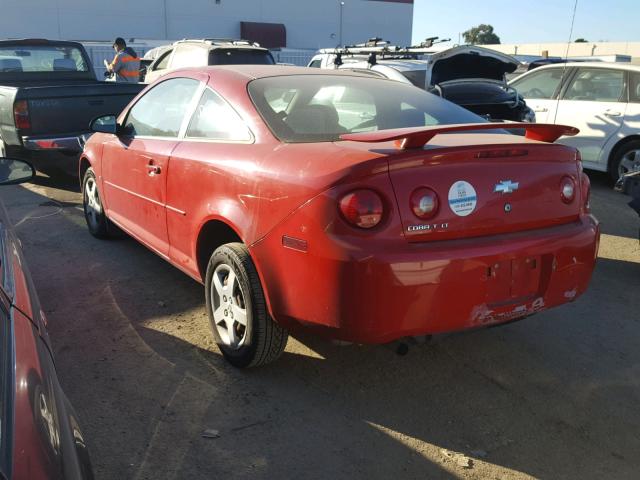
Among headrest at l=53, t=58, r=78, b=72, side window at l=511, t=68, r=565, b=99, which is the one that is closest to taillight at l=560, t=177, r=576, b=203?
side window at l=511, t=68, r=565, b=99

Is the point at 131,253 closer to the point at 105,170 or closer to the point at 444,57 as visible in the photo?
the point at 105,170

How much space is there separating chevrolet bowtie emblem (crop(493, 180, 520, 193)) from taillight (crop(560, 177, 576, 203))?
1.09 feet

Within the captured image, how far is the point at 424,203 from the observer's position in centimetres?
265

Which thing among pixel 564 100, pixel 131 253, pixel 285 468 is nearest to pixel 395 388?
pixel 285 468

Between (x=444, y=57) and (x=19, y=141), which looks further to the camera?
(x=444, y=57)

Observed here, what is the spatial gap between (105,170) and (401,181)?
320 centimetres

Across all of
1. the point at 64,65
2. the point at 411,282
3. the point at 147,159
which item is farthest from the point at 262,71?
the point at 64,65

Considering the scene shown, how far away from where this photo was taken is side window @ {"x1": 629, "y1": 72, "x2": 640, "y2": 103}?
770 cm

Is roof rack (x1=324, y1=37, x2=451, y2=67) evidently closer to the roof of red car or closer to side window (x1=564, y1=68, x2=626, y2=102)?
side window (x1=564, y1=68, x2=626, y2=102)

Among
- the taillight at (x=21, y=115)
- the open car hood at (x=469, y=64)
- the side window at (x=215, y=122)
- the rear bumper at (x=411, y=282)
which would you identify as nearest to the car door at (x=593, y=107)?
the open car hood at (x=469, y=64)

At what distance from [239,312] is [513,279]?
1.42 metres

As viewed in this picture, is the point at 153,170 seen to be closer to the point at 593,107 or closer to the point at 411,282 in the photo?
the point at 411,282

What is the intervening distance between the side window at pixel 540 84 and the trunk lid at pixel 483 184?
630 centimetres

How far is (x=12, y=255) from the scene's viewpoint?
85.9 inches
